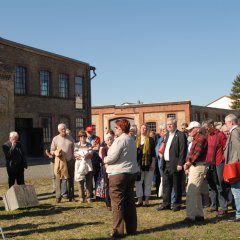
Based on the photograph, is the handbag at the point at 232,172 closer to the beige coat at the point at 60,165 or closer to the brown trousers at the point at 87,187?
the brown trousers at the point at 87,187

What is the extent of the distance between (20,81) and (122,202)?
86.5 feet

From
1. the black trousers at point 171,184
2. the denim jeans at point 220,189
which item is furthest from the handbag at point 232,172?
the black trousers at point 171,184

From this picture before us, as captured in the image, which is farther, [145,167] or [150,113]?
[150,113]

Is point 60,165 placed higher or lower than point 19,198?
higher

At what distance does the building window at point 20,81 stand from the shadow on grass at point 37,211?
Result: 22366mm

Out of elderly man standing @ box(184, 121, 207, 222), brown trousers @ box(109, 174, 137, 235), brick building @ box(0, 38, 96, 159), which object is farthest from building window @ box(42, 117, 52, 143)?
brown trousers @ box(109, 174, 137, 235)

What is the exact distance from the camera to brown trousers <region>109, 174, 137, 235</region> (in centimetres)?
732

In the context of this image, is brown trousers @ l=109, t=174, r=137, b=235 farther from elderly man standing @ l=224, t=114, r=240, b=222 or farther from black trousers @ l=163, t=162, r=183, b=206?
black trousers @ l=163, t=162, r=183, b=206

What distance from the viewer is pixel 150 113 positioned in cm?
4747

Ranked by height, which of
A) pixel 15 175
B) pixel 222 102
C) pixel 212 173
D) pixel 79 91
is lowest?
pixel 15 175

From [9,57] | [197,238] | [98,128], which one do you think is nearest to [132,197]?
[197,238]

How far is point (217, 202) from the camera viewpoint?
9.72 metres

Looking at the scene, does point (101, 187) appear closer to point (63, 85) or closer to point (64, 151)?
point (64, 151)

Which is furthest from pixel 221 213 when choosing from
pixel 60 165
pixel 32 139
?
pixel 32 139
